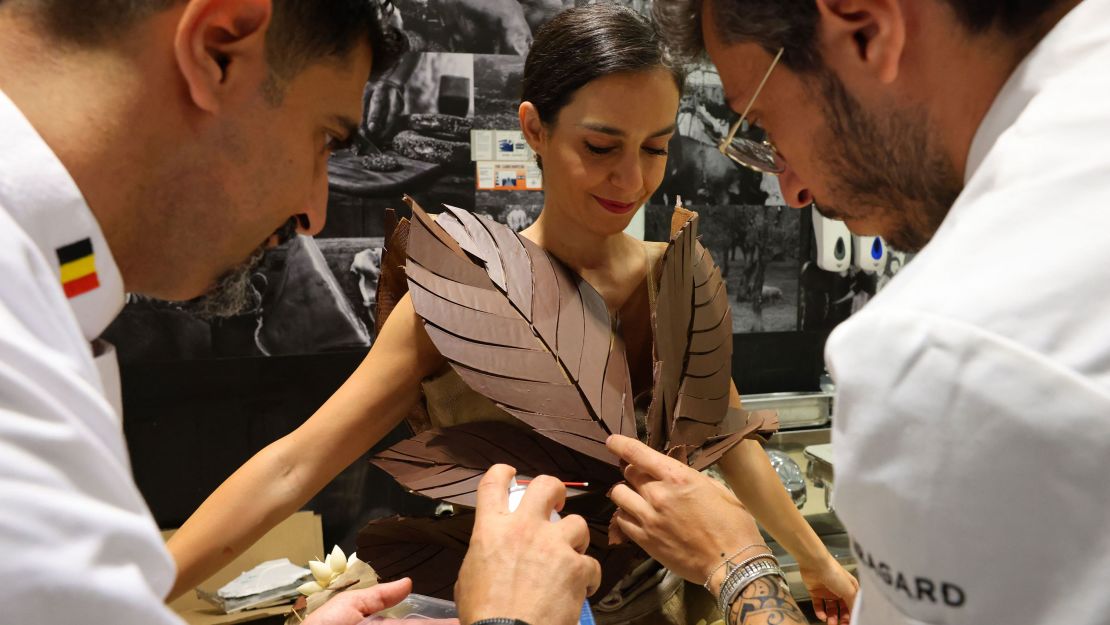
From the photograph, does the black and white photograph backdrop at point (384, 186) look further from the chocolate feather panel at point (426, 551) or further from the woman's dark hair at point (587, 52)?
the chocolate feather panel at point (426, 551)

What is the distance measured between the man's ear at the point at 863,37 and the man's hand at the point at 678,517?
25.3 inches

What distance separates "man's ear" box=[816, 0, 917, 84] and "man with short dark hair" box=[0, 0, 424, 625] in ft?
1.78

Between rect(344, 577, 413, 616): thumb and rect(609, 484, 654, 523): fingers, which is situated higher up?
rect(609, 484, 654, 523): fingers

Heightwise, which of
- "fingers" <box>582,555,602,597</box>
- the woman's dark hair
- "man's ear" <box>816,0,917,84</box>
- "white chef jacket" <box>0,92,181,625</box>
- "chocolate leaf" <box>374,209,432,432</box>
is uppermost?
"man's ear" <box>816,0,917,84</box>

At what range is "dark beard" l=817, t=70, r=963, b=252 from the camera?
35.7 inches

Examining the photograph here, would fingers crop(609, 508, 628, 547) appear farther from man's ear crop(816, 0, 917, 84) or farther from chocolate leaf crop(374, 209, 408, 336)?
man's ear crop(816, 0, 917, 84)

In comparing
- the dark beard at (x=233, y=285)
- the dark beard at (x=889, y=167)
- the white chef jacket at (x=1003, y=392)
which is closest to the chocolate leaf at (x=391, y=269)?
the dark beard at (x=233, y=285)

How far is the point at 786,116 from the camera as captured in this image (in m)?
1.03

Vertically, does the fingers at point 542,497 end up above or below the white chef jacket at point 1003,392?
below

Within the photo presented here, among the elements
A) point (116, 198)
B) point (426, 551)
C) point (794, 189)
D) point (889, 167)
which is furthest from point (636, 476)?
point (116, 198)

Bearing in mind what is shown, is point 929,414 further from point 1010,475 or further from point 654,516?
point 654,516

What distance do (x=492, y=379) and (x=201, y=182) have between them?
61 cm

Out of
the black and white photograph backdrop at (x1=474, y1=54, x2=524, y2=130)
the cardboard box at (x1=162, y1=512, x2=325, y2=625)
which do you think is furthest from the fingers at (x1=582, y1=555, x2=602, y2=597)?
the black and white photograph backdrop at (x1=474, y1=54, x2=524, y2=130)

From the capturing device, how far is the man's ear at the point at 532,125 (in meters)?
1.56
